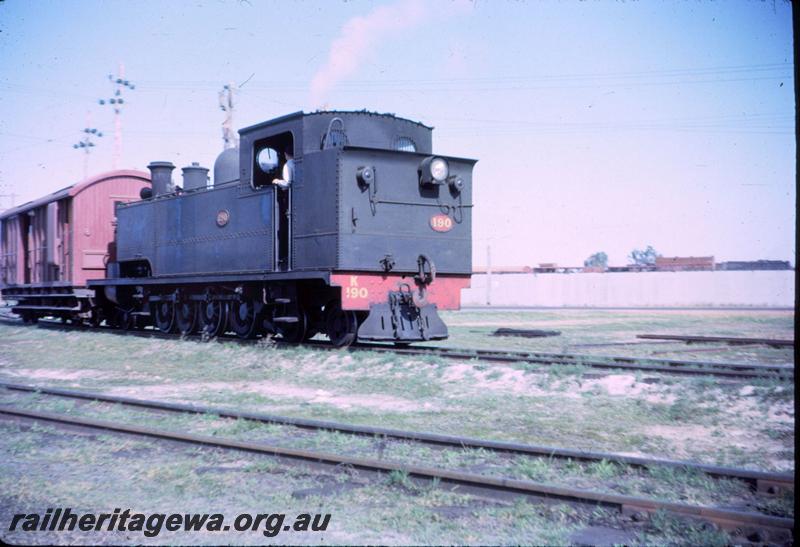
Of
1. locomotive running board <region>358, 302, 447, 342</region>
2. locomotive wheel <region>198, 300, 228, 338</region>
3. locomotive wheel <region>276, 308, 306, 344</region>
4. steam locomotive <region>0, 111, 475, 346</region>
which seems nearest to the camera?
locomotive running board <region>358, 302, 447, 342</region>

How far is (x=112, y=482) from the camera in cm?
464

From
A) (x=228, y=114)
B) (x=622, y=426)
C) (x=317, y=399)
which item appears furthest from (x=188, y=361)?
(x=228, y=114)

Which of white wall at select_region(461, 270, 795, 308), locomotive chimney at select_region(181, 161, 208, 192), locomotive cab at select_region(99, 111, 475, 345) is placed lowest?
white wall at select_region(461, 270, 795, 308)

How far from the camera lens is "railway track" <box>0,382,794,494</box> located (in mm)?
4250

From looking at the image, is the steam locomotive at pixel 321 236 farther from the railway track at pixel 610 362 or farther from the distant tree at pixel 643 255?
the distant tree at pixel 643 255

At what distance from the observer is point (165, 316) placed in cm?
1564

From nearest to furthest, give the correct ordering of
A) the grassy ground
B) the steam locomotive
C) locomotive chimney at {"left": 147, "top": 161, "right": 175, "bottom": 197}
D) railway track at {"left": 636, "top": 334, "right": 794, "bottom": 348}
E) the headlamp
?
the grassy ground, the steam locomotive, the headlamp, railway track at {"left": 636, "top": 334, "right": 794, "bottom": 348}, locomotive chimney at {"left": 147, "top": 161, "right": 175, "bottom": 197}

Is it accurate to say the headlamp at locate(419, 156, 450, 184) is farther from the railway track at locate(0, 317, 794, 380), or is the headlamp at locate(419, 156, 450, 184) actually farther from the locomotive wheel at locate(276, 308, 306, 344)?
the locomotive wheel at locate(276, 308, 306, 344)

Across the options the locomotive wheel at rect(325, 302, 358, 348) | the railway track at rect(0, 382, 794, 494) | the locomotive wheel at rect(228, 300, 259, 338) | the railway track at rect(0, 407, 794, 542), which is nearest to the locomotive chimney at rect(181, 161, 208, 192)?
A: the locomotive wheel at rect(228, 300, 259, 338)

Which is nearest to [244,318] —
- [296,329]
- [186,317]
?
[296,329]

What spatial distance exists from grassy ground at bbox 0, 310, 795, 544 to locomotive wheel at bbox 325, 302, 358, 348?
0.89m

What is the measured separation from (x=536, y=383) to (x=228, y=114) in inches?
771

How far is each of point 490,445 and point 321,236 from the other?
6.38m

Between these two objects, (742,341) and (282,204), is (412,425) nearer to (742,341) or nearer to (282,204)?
(282,204)
